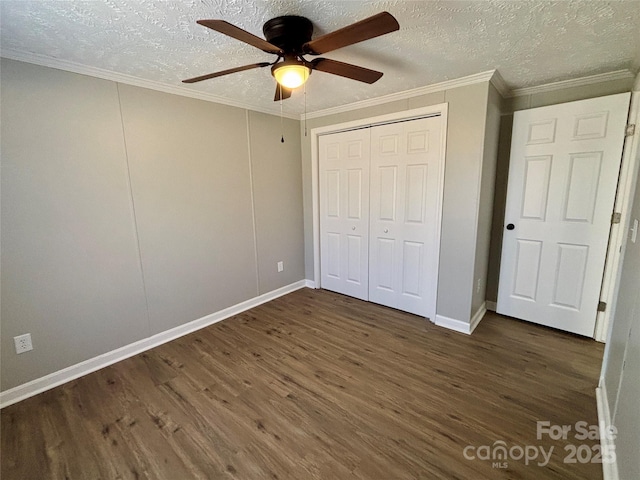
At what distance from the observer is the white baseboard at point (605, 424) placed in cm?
129

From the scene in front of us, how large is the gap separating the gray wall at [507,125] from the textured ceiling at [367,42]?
185mm

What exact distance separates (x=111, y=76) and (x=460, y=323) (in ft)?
11.7

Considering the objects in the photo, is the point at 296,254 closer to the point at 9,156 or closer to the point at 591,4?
the point at 9,156

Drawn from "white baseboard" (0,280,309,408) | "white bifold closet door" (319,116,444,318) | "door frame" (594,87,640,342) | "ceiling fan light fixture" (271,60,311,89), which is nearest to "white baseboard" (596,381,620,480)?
"door frame" (594,87,640,342)

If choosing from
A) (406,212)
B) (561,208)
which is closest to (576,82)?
(561,208)

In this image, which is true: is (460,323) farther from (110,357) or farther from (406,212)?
(110,357)

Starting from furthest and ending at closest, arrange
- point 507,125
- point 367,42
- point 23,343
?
1. point 507,125
2. point 23,343
3. point 367,42

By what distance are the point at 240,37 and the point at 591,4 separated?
5.52 feet

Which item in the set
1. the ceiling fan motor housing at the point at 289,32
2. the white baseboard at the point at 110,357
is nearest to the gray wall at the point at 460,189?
the ceiling fan motor housing at the point at 289,32

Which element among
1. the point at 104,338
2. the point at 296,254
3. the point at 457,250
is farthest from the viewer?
the point at 296,254

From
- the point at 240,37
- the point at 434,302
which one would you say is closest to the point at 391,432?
the point at 434,302

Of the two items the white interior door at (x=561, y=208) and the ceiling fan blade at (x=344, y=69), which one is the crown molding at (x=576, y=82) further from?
the ceiling fan blade at (x=344, y=69)

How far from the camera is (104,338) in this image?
7.39 ft

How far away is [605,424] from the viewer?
157 centimetres
